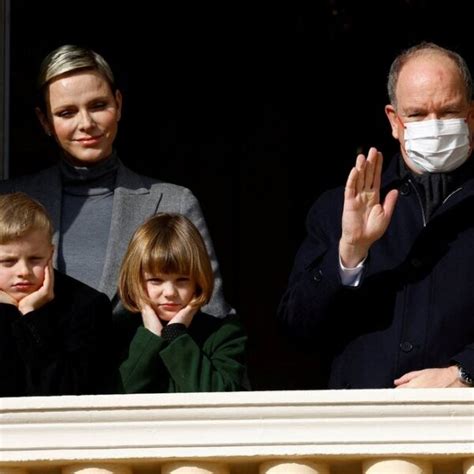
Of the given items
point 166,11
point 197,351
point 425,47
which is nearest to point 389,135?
point 166,11

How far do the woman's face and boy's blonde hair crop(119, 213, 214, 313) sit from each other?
49 centimetres

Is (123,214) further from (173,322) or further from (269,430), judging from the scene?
(269,430)

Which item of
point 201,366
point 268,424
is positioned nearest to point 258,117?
point 201,366

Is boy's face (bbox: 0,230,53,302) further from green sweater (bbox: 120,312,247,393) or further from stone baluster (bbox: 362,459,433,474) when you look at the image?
stone baluster (bbox: 362,459,433,474)

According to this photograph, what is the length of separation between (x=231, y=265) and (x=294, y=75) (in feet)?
2.76

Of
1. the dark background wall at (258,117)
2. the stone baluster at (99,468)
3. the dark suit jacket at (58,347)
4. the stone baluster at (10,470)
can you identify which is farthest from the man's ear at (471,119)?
the dark background wall at (258,117)

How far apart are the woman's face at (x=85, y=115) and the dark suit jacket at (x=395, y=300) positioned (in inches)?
29.1

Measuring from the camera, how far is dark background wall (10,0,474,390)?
956 centimetres

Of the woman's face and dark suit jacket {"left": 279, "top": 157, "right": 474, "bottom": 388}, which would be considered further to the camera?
the woman's face

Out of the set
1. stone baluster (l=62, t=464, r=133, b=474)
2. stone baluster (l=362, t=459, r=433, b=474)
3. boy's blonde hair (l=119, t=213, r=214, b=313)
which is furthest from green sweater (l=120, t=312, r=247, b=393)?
stone baluster (l=362, t=459, r=433, b=474)

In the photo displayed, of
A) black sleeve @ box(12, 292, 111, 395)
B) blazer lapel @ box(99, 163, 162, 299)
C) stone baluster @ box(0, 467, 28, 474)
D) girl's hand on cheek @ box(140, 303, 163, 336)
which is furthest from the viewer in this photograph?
blazer lapel @ box(99, 163, 162, 299)

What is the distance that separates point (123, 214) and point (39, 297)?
0.61 m

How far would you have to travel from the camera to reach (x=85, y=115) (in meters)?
6.98

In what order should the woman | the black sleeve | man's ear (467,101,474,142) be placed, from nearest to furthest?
the black sleeve → man's ear (467,101,474,142) → the woman
